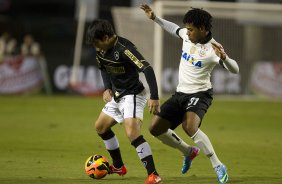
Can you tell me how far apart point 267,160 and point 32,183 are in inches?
176

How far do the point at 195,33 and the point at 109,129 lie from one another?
173 cm

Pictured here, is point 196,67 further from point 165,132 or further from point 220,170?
point 220,170

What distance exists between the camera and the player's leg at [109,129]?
10281 millimetres

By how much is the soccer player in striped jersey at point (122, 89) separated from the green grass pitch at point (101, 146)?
51 centimetres

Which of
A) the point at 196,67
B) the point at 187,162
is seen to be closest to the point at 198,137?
the point at 187,162

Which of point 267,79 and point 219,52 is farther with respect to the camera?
point 267,79

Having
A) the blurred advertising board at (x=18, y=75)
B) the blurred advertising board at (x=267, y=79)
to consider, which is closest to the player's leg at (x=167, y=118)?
the blurred advertising board at (x=267, y=79)

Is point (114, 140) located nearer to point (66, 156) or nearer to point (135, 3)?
point (66, 156)

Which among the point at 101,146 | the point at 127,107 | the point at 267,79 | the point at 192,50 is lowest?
the point at 267,79

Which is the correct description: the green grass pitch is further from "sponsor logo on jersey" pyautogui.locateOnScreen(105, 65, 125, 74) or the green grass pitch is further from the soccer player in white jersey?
"sponsor logo on jersey" pyautogui.locateOnScreen(105, 65, 125, 74)

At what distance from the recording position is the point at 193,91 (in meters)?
10.3

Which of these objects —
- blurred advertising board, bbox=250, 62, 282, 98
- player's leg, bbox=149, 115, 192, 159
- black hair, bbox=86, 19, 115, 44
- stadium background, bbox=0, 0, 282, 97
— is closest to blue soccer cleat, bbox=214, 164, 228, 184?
player's leg, bbox=149, 115, 192, 159

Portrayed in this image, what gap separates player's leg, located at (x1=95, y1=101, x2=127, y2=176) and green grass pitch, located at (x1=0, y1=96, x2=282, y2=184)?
0.16m

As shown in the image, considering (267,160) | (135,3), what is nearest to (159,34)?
(135,3)
